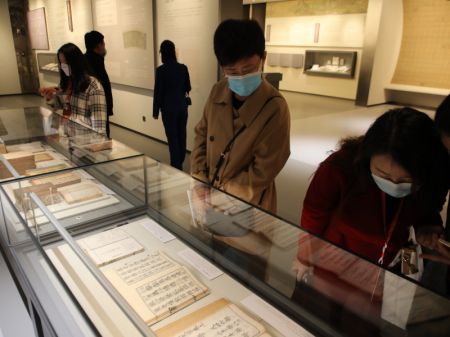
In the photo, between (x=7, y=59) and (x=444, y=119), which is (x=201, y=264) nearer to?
(x=444, y=119)

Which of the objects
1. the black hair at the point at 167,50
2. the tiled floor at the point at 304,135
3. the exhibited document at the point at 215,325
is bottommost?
the tiled floor at the point at 304,135

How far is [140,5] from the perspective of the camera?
564 centimetres

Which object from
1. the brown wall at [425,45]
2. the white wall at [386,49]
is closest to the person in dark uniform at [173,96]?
the white wall at [386,49]

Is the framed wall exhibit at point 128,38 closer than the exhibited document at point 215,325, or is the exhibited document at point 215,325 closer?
the exhibited document at point 215,325

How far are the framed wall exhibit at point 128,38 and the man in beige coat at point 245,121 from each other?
449 centimetres

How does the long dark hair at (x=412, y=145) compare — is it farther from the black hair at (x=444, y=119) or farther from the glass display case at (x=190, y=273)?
the glass display case at (x=190, y=273)

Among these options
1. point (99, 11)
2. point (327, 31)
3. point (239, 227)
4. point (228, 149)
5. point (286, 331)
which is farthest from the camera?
point (327, 31)

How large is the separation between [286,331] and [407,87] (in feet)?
32.3

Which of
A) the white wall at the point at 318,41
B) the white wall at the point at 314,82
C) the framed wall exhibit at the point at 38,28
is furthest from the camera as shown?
the white wall at the point at 314,82

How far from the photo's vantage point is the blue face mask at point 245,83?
5.09 feet

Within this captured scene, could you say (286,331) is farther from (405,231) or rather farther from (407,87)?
(407,87)

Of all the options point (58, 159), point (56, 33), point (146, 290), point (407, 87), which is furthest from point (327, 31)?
A: point (146, 290)

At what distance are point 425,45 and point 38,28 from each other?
10793mm

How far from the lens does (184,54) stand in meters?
5.02
